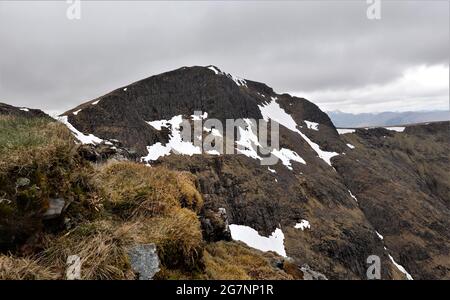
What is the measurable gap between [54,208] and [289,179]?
102m

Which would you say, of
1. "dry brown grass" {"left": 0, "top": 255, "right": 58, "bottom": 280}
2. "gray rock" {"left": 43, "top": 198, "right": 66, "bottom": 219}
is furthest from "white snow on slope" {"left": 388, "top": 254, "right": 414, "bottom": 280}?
"dry brown grass" {"left": 0, "top": 255, "right": 58, "bottom": 280}

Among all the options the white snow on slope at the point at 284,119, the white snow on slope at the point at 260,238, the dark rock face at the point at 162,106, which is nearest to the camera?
the white snow on slope at the point at 260,238

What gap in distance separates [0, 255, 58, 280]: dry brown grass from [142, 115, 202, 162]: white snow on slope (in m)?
79.8

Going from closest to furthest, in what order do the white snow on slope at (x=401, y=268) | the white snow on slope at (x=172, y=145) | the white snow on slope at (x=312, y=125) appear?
the white snow on slope at (x=172, y=145)
the white snow on slope at (x=401, y=268)
the white snow on slope at (x=312, y=125)

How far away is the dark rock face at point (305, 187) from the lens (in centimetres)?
9038

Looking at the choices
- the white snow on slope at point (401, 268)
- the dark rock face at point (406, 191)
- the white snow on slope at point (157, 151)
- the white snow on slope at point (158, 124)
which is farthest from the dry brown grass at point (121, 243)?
the dark rock face at point (406, 191)

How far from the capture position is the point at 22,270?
6.44 metres

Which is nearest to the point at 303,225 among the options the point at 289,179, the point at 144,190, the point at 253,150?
the point at 289,179

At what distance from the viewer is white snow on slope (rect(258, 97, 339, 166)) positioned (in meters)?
138

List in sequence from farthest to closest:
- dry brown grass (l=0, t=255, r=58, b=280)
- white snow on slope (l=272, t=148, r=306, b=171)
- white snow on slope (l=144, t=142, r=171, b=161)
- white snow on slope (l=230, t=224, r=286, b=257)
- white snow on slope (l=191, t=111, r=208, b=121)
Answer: white snow on slope (l=191, t=111, r=208, b=121), white snow on slope (l=272, t=148, r=306, b=171), white snow on slope (l=144, t=142, r=171, b=161), white snow on slope (l=230, t=224, r=286, b=257), dry brown grass (l=0, t=255, r=58, b=280)

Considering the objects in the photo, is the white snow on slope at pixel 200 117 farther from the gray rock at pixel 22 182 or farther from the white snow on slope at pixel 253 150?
the gray rock at pixel 22 182

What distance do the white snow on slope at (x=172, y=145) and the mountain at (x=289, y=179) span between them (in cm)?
28

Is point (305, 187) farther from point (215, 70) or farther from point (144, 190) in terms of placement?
point (144, 190)

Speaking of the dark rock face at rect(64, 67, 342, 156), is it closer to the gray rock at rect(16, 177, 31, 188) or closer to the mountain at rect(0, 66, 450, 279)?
the mountain at rect(0, 66, 450, 279)
